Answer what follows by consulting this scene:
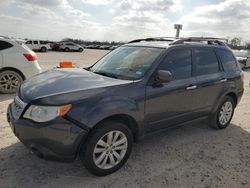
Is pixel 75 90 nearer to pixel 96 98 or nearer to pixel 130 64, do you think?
pixel 96 98

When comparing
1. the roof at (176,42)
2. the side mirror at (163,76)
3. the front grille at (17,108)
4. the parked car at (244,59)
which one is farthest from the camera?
the parked car at (244,59)

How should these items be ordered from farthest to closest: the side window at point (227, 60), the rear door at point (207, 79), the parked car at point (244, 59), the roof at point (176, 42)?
the parked car at point (244, 59) < the side window at point (227, 60) < the rear door at point (207, 79) < the roof at point (176, 42)

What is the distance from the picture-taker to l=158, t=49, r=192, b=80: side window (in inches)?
151

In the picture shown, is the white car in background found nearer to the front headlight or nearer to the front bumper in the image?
the front bumper

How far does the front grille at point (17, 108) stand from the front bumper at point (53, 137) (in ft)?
0.43

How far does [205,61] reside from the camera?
451cm

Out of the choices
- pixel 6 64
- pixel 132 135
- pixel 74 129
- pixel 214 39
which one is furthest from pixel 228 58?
pixel 6 64

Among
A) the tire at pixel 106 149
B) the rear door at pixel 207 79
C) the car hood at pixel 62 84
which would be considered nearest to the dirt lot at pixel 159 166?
the tire at pixel 106 149

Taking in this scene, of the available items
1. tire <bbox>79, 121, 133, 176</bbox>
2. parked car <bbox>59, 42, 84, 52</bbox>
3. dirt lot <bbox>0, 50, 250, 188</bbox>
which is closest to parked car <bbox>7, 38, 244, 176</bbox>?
tire <bbox>79, 121, 133, 176</bbox>

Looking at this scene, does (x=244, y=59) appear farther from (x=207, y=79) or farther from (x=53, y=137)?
(x=53, y=137)

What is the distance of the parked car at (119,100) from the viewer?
2.84m

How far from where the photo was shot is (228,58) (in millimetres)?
5074

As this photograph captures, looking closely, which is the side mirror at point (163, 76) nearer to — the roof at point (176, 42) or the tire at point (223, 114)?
the roof at point (176, 42)

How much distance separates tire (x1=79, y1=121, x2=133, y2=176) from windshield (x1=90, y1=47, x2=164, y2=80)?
794 millimetres
